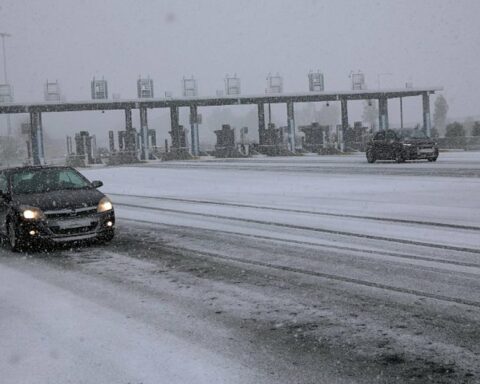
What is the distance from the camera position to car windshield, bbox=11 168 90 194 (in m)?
10.9

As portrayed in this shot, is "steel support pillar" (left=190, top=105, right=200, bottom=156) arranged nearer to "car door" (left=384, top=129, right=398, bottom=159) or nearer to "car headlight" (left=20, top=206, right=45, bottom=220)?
"car door" (left=384, top=129, right=398, bottom=159)

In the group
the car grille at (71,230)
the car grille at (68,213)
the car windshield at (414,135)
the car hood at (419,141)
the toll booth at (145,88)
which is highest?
the toll booth at (145,88)

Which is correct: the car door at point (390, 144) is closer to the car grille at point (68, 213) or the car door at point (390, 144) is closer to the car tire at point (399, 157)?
the car tire at point (399, 157)

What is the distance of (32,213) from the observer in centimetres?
969

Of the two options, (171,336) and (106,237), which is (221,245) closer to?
(106,237)

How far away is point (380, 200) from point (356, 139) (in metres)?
47.8

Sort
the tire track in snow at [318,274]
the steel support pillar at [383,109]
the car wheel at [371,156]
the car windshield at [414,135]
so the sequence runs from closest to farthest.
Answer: the tire track in snow at [318,274] → the car windshield at [414,135] → the car wheel at [371,156] → the steel support pillar at [383,109]

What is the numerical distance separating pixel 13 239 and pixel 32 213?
718 mm

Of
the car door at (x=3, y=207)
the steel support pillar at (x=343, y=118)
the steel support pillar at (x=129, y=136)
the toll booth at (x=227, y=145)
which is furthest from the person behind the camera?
the toll booth at (x=227, y=145)

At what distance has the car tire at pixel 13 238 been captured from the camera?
994 cm

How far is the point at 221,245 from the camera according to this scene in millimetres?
9961

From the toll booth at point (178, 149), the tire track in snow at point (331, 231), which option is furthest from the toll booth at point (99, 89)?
the tire track in snow at point (331, 231)

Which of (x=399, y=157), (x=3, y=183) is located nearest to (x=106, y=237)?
(x=3, y=183)

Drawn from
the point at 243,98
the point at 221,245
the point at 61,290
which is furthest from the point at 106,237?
the point at 243,98
